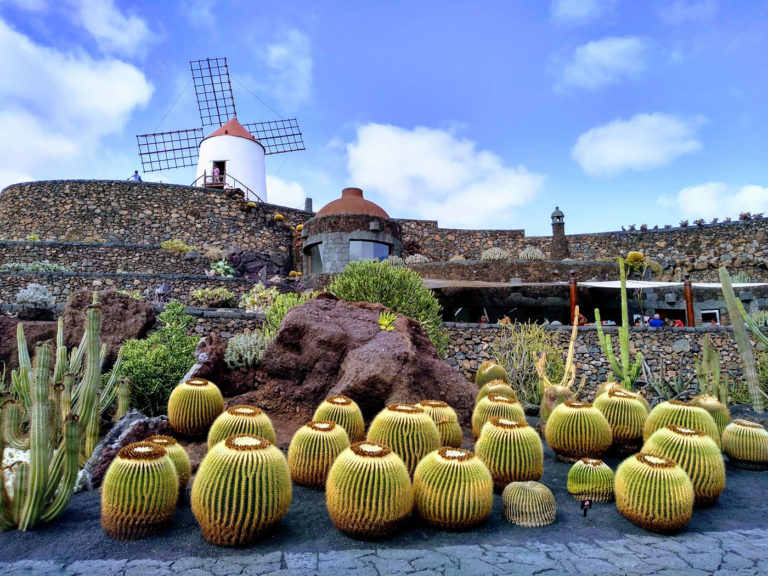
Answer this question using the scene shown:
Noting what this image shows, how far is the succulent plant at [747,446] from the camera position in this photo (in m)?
5.50

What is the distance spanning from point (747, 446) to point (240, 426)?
16.3ft

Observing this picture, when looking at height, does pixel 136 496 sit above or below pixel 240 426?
below

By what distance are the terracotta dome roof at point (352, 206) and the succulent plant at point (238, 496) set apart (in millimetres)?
16535

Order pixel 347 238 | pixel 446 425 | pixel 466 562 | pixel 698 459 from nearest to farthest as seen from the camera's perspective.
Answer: pixel 466 562 < pixel 698 459 < pixel 446 425 < pixel 347 238

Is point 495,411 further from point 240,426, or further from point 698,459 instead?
point 240,426

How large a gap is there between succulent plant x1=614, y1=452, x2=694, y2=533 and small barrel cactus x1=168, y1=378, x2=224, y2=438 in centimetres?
393

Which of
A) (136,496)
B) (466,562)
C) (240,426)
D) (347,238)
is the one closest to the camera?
(466,562)

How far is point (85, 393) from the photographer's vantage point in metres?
4.54

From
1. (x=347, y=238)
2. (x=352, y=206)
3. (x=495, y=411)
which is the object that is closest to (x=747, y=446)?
(x=495, y=411)

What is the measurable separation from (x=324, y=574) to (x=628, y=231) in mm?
24909

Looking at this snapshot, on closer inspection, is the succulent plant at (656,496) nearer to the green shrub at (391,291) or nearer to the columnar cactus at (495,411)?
the columnar cactus at (495,411)

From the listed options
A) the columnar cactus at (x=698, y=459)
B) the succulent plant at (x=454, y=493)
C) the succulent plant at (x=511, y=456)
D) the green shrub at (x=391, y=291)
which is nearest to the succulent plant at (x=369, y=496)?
the succulent plant at (x=454, y=493)

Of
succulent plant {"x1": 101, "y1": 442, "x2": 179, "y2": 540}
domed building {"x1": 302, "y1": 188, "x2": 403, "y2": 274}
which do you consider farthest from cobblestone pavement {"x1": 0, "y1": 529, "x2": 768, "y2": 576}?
domed building {"x1": 302, "y1": 188, "x2": 403, "y2": 274}

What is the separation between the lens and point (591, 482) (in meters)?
4.53
